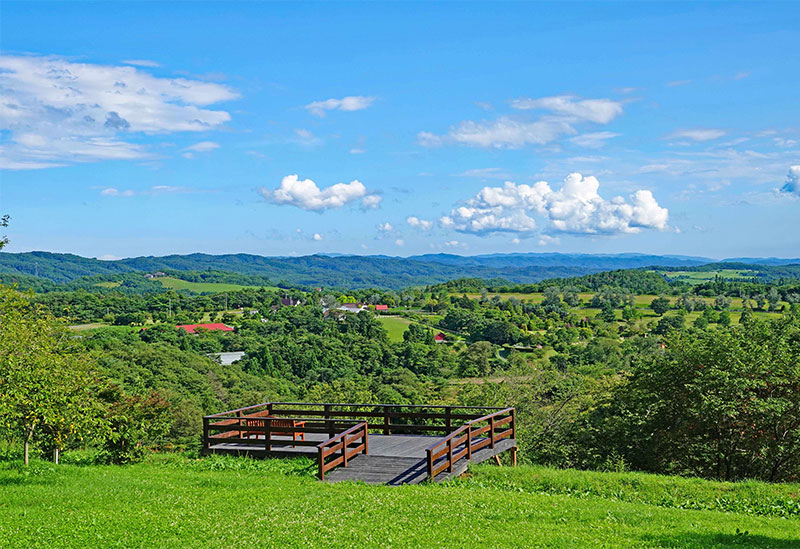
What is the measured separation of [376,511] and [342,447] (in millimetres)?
3971

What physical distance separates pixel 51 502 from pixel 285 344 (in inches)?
4455

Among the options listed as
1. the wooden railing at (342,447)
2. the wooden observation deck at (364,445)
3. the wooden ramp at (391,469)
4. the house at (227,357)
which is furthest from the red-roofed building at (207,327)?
the wooden ramp at (391,469)

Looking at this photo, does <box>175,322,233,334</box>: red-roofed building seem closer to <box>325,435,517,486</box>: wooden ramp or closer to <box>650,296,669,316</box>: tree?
<box>650,296,669,316</box>: tree

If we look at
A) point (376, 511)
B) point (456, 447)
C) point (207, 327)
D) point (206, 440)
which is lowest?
point (207, 327)

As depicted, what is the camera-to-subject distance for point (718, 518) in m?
11.7

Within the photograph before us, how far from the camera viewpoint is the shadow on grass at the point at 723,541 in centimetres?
987

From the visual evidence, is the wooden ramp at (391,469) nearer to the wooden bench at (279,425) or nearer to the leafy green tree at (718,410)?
the wooden bench at (279,425)

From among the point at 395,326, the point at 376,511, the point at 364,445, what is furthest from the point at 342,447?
the point at 395,326

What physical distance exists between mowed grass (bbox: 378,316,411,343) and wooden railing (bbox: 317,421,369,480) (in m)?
117

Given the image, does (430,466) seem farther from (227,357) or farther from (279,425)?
(227,357)

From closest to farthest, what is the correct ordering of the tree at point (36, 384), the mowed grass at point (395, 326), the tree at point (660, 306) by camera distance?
1. the tree at point (36, 384)
2. the mowed grass at point (395, 326)
3. the tree at point (660, 306)

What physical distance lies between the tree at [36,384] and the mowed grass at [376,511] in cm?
121

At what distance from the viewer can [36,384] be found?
13.9m

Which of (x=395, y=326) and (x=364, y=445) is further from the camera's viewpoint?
(x=395, y=326)
